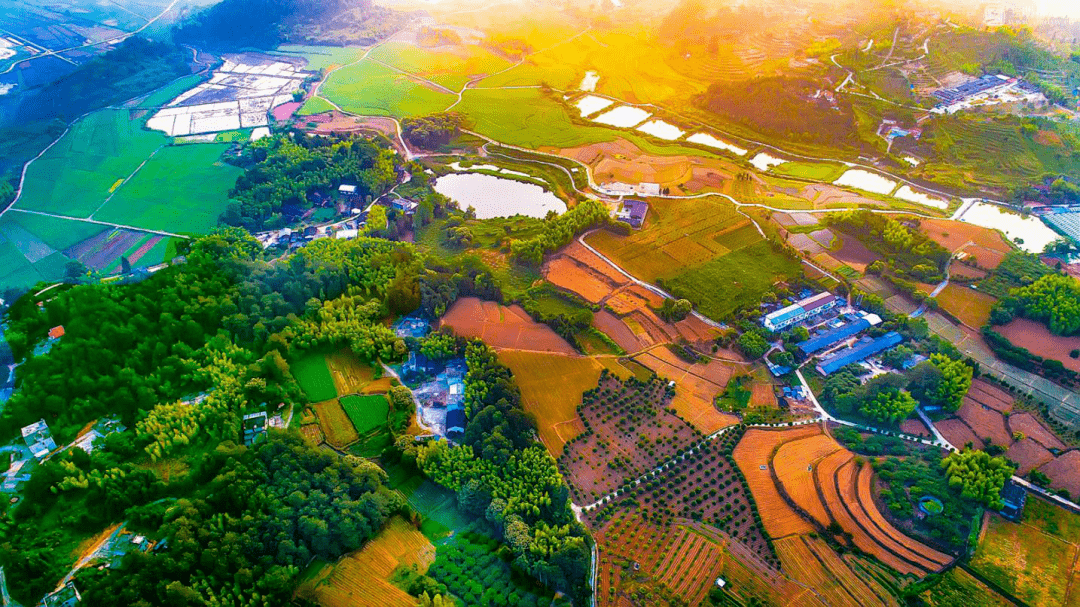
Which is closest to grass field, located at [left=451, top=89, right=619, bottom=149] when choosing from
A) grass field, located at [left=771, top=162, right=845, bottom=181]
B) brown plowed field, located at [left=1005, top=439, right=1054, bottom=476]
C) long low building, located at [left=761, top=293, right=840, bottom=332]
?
grass field, located at [left=771, top=162, right=845, bottom=181]

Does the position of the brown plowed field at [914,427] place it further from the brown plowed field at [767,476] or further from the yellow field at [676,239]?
the yellow field at [676,239]

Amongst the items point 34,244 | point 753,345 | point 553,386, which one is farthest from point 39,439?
point 753,345

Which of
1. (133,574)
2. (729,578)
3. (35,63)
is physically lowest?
(729,578)

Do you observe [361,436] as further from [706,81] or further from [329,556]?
[706,81]

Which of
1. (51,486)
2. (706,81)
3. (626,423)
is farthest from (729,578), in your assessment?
(706,81)

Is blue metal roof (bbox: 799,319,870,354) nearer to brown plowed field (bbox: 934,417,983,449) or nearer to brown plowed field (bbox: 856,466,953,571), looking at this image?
brown plowed field (bbox: 934,417,983,449)

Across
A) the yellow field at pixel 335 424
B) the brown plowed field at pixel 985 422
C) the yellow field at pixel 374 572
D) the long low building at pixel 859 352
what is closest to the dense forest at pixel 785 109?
the long low building at pixel 859 352

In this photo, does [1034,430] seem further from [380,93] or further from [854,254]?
[380,93]
